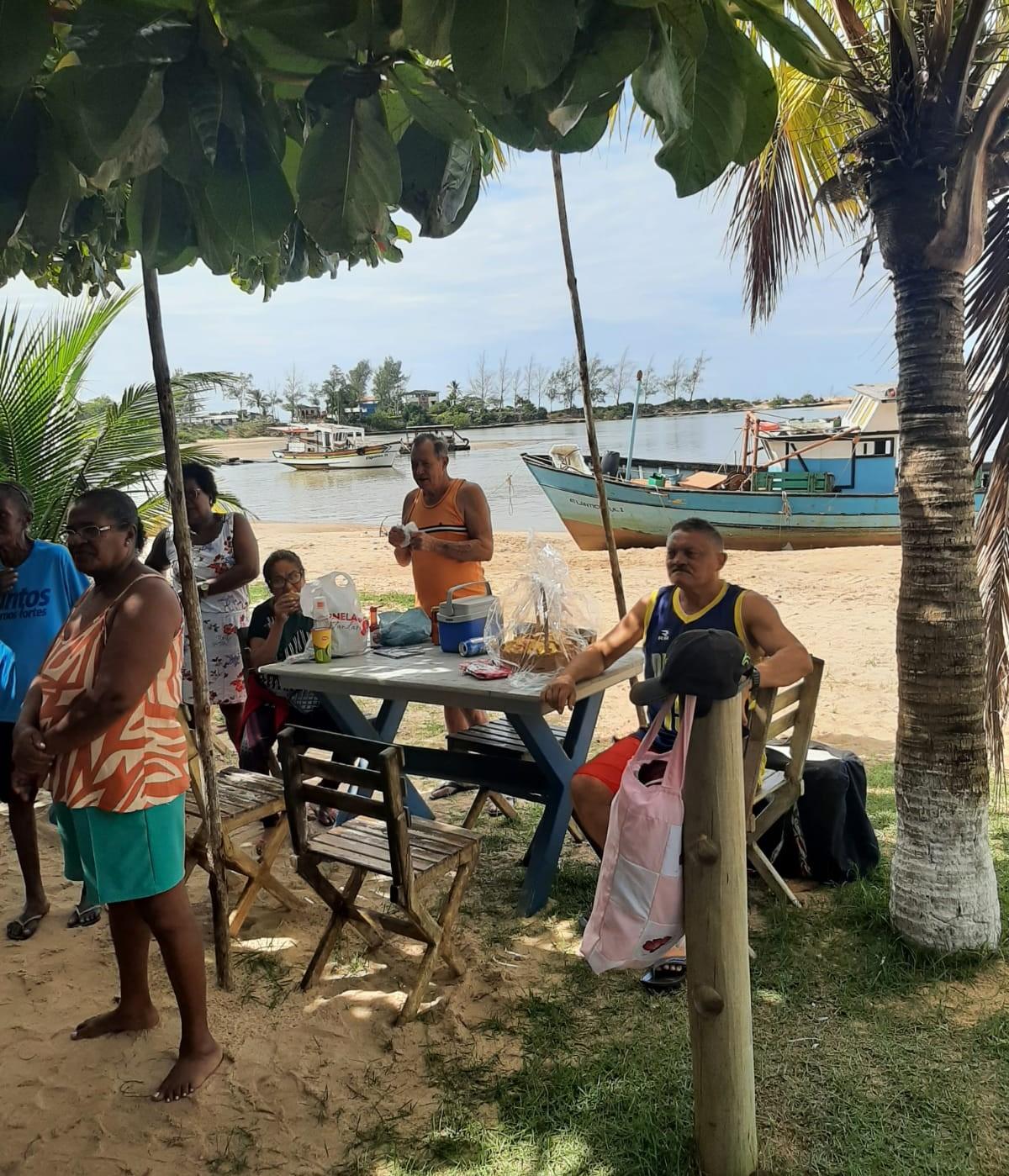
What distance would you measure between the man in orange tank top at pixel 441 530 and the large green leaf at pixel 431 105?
3.00m

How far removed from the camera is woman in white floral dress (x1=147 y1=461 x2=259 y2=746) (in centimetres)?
400

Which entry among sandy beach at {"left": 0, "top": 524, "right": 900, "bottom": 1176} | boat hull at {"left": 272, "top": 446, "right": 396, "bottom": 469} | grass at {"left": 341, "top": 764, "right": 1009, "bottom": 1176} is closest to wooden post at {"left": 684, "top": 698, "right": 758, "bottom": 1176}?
grass at {"left": 341, "top": 764, "right": 1009, "bottom": 1176}

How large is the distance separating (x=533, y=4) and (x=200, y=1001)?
242cm

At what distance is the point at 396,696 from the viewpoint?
11.0ft

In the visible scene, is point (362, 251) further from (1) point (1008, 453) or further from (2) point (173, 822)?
(1) point (1008, 453)

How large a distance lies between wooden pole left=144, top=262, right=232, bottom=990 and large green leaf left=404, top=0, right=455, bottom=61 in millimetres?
1818

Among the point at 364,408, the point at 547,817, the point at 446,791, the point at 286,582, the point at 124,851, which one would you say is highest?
the point at 364,408

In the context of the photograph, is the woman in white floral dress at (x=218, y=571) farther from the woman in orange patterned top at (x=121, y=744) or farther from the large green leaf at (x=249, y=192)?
the large green leaf at (x=249, y=192)

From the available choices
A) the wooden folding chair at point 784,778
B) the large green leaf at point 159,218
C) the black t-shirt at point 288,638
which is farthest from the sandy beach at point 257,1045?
the large green leaf at point 159,218

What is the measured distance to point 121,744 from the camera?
7.14ft

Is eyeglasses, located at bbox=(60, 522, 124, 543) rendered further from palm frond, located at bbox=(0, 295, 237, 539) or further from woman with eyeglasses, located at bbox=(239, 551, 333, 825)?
palm frond, located at bbox=(0, 295, 237, 539)

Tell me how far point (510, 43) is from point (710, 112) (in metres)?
0.25

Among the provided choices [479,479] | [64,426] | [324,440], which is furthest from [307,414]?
[64,426]

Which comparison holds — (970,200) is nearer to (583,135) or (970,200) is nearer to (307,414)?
(583,135)
